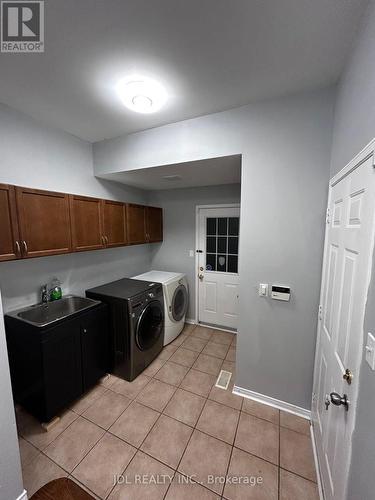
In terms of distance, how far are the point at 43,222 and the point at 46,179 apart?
565mm

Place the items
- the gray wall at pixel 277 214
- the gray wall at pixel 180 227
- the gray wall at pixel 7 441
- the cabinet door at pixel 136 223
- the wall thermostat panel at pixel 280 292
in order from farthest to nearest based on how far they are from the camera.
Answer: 1. the gray wall at pixel 180 227
2. the cabinet door at pixel 136 223
3. the wall thermostat panel at pixel 280 292
4. the gray wall at pixel 277 214
5. the gray wall at pixel 7 441

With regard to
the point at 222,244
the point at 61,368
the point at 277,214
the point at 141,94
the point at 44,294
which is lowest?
the point at 61,368

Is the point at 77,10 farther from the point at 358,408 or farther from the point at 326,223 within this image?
the point at 358,408

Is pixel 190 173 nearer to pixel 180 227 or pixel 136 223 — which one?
pixel 136 223

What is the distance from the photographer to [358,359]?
0.81m

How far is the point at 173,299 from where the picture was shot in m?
2.81

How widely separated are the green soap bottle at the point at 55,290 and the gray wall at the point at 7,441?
3.50 ft

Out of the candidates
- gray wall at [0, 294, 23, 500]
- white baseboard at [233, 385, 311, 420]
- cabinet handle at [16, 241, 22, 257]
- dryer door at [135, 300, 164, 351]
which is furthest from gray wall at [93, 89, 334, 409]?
gray wall at [0, 294, 23, 500]

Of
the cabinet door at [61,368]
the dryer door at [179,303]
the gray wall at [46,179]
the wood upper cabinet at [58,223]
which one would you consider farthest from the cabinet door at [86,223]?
the dryer door at [179,303]

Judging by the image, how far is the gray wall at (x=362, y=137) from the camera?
71 centimetres

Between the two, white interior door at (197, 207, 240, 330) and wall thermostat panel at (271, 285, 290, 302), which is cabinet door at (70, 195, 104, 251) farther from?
wall thermostat panel at (271, 285, 290, 302)

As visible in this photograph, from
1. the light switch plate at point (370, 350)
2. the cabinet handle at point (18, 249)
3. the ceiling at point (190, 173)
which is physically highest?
the ceiling at point (190, 173)

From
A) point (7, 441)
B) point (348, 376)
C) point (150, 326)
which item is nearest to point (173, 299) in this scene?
point (150, 326)

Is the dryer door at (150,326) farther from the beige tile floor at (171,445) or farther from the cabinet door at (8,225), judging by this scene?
the cabinet door at (8,225)
